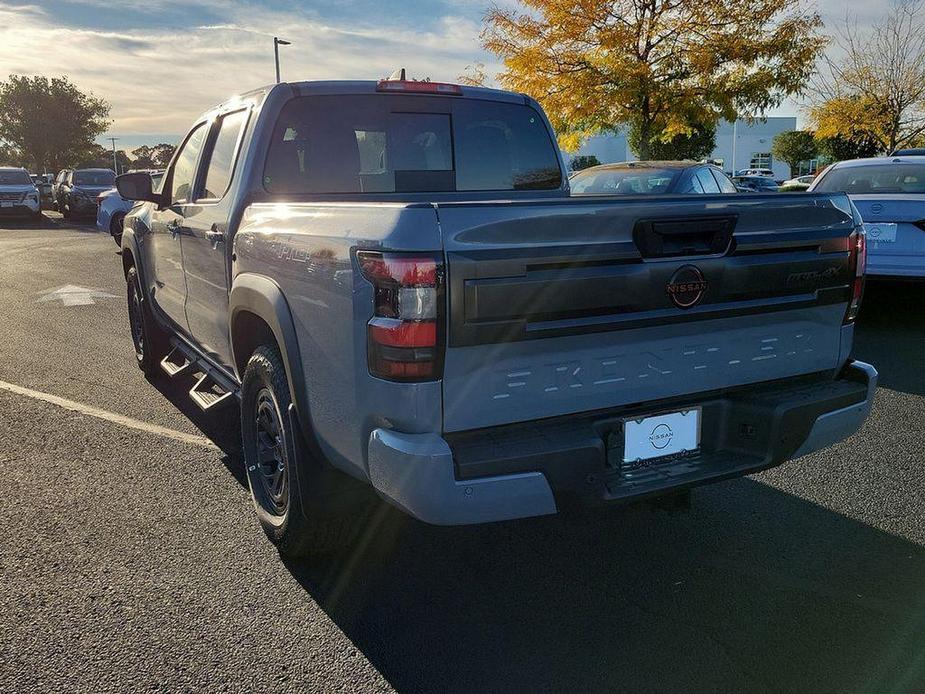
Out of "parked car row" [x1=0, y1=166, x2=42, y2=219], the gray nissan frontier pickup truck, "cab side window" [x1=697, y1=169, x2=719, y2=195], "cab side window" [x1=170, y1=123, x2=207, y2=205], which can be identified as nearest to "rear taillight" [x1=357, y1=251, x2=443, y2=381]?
the gray nissan frontier pickup truck

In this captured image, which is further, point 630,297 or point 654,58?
point 654,58

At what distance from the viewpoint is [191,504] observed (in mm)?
3873

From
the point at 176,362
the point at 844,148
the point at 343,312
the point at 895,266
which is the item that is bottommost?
the point at 176,362

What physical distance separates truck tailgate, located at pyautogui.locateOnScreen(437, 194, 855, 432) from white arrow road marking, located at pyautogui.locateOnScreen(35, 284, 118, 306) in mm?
8624

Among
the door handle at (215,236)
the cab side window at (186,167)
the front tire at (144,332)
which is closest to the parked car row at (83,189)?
the front tire at (144,332)

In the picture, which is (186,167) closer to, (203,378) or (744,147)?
(203,378)

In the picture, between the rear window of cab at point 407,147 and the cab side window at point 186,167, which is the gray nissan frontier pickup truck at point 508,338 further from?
the cab side window at point 186,167

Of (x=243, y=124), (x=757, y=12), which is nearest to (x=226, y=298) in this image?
(x=243, y=124)

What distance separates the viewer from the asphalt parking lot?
8.42 feet

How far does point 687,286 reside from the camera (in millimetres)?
2670

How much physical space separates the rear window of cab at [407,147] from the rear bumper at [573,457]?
6.12 feet

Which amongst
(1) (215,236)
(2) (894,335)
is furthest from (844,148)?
(1) (215,236)

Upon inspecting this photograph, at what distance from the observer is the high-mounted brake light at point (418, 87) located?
4000mm

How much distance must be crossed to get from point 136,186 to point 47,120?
60350 millimetres
